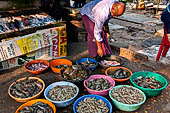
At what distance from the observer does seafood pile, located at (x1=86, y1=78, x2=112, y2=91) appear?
10.9 ft

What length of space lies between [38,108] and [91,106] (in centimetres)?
98

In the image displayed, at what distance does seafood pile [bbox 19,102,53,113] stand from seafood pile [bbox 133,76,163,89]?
2054mm

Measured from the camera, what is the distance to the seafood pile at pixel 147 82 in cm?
339

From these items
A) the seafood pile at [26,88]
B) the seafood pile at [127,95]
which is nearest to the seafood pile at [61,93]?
the seafood pile at [26,88]

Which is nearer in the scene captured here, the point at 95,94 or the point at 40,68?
the point at 95,94

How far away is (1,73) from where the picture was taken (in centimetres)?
440

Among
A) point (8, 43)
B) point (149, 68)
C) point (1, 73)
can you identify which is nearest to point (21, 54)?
point (8, 43)

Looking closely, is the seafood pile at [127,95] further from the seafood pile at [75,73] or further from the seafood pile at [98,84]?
the seafood pile at [75,73]

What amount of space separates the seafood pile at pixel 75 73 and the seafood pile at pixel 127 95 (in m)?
0.84

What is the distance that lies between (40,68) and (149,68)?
3.29m

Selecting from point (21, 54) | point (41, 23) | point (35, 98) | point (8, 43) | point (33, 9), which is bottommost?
point (35, 98)

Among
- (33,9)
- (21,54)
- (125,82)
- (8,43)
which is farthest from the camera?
(33,9)

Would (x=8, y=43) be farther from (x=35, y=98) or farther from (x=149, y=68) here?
(x=149, y=68)

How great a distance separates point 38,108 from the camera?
277cm
